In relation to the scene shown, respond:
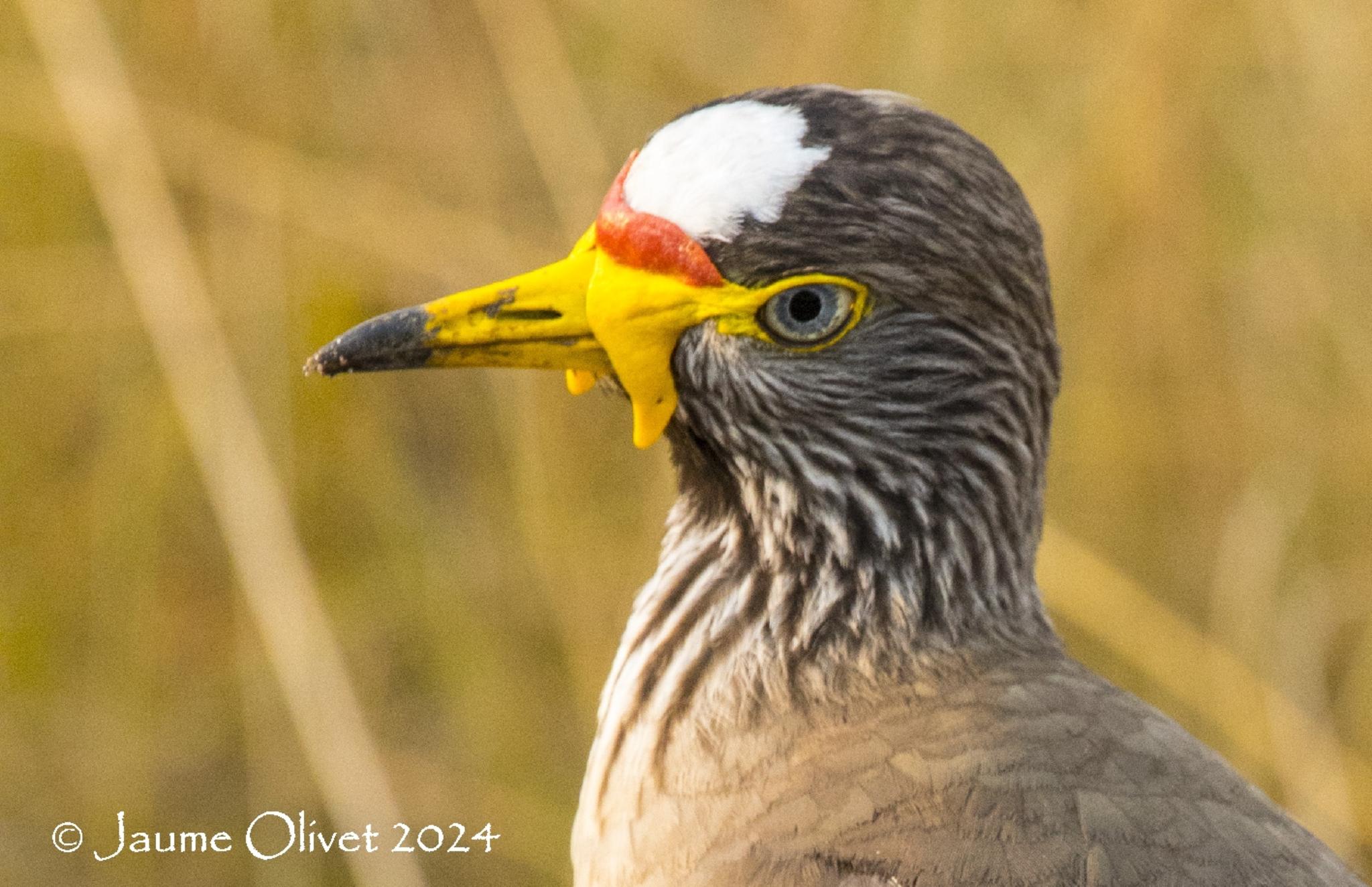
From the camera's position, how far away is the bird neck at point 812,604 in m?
2.20

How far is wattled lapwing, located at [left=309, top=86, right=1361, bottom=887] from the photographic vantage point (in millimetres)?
1972

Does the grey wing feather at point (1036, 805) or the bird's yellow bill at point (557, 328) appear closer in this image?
the grey wing feather at point (1036, 805)

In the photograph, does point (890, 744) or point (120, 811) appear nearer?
point (890, 744)

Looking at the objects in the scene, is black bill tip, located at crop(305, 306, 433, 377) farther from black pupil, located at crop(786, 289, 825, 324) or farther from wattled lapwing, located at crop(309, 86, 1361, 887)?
black pupil, located at crop(786, 289, 825, 324)

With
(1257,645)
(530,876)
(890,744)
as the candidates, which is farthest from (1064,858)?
(530,876)

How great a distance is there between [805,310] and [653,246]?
222 millimetres

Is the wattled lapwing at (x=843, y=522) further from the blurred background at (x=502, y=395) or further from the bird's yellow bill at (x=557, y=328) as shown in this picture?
the blurred background at (x=502, y=395)

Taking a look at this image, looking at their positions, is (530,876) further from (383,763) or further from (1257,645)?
(1257,645)

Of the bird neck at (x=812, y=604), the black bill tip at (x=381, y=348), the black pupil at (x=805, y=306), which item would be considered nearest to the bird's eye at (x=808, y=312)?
the black pupil at (x=805, y=306)

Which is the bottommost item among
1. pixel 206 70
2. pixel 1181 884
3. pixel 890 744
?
pixel 1181 884

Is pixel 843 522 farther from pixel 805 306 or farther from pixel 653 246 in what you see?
pixel 653 246

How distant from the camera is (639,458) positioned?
3.97 metres

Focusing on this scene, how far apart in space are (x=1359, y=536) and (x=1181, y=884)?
8.13ft

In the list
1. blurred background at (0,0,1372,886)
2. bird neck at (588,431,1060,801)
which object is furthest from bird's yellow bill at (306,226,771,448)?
blurred background at (0,0,1372,886)
